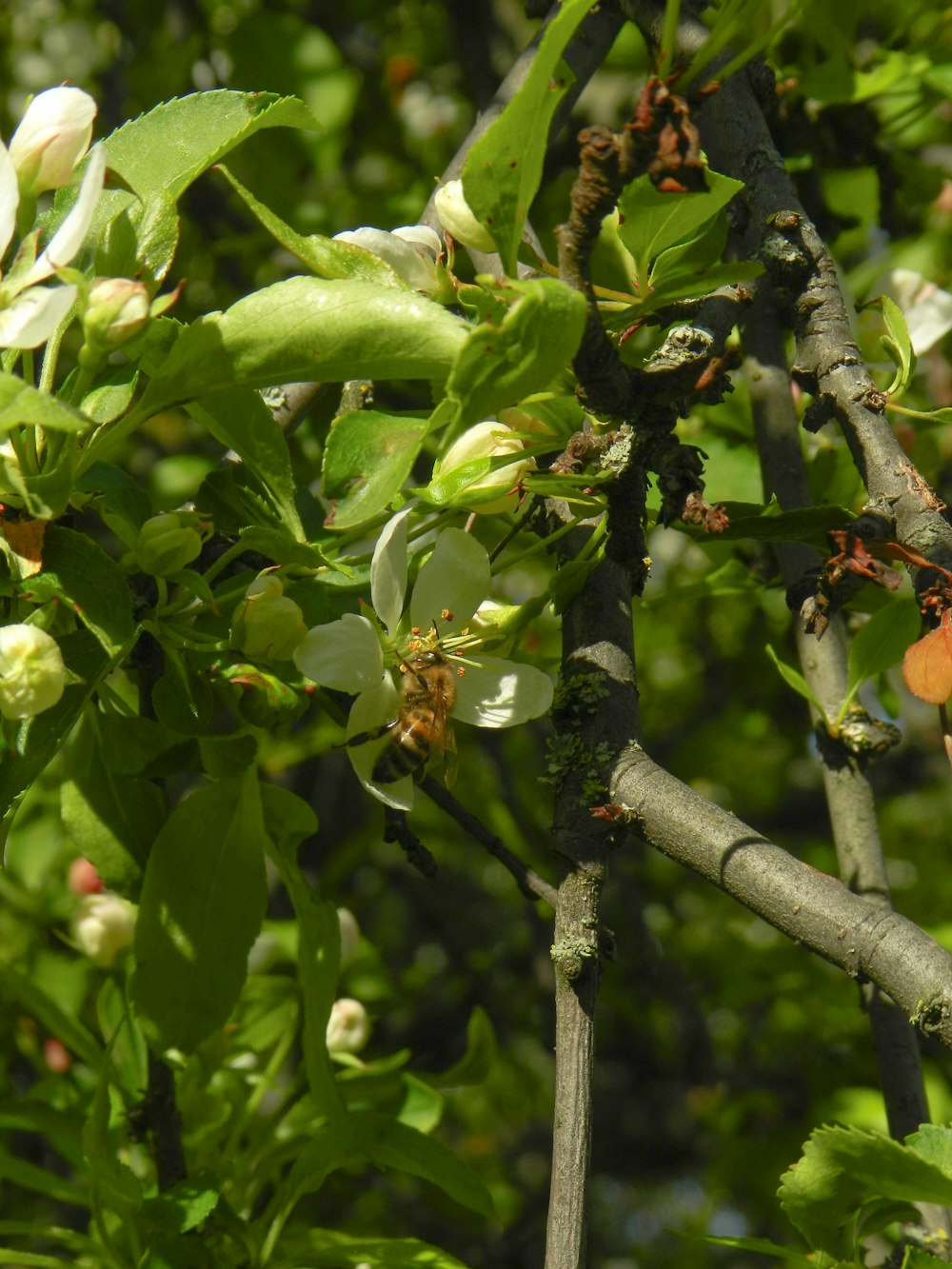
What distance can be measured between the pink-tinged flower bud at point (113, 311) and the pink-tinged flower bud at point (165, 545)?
0.15 m

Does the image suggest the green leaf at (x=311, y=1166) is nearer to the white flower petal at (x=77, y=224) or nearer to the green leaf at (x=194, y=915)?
the green leaf at (x=194, y=915)

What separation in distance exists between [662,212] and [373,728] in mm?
413

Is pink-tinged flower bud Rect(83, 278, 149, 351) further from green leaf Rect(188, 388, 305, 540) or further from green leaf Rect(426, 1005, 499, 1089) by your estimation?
green leaf Rect(426, 1005, 499, 1089)

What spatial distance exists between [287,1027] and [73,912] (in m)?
0.31

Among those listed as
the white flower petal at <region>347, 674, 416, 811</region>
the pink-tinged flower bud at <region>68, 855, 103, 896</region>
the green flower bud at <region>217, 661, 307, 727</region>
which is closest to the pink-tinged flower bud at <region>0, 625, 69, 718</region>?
the green flower bud at <region>217, 661, 307, 727</region>

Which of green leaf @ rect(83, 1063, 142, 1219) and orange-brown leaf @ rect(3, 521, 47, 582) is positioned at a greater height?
orange-brown leaf @ rect(3, 521, 47, 582)

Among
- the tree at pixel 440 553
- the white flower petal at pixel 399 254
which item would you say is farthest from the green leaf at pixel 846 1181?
the white flower petal at pixel 399 254

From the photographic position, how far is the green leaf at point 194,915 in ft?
3.20

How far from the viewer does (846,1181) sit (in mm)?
831

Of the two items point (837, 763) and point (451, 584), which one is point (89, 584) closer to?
point (451, 584)

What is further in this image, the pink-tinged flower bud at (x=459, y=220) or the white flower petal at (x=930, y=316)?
the white flower petal at (x=930, y=316)

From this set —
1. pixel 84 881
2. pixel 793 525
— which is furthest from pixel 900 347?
pixel 84 881

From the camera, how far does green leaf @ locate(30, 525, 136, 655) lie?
789 millimetres

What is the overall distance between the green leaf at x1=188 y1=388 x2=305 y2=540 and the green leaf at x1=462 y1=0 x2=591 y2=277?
0.21 metres
